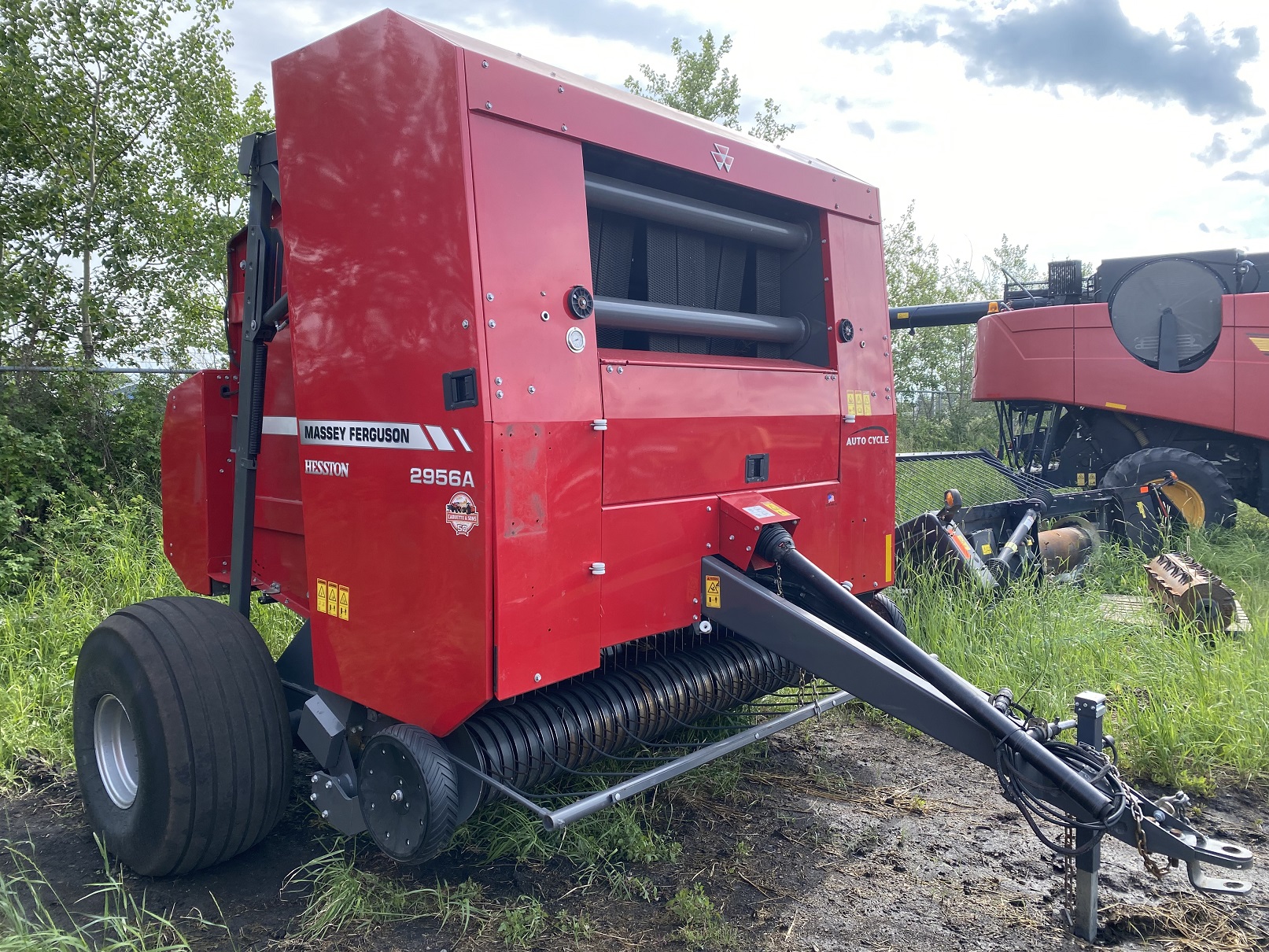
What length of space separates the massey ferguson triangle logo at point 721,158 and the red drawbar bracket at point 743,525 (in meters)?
1.07

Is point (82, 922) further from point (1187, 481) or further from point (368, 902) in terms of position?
point (1187, 481)

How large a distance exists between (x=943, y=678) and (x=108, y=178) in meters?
9.62

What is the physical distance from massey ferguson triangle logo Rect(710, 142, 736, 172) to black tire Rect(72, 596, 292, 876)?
2.18 m

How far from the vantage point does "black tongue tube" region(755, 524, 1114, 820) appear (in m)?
2.18

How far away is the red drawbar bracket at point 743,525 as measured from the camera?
276 centimetres

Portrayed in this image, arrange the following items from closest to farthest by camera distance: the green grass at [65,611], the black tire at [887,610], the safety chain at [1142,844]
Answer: the safety chain at [1142,844] → the black tire at [887,610] → the green grass at [65,611]

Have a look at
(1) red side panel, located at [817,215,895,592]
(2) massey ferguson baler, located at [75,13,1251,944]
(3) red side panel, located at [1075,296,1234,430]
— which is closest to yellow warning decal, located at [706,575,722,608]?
(2) massey ferguson baler, located at [75,13,1251,944]

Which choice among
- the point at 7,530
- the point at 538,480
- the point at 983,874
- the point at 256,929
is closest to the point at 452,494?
the point at 538,480

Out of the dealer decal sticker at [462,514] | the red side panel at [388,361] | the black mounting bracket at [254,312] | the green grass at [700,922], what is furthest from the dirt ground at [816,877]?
the dealer decal sticker at [462,514]

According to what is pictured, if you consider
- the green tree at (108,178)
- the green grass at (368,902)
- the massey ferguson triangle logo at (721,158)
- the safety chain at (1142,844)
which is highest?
the green tree at (108,178)

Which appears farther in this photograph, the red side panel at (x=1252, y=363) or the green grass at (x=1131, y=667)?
the red side panel at (x=1252, y=363)

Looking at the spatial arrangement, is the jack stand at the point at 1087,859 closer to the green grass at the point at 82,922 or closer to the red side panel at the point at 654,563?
the red side panel at the point at 654,563

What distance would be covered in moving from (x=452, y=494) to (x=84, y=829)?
7.22 feet

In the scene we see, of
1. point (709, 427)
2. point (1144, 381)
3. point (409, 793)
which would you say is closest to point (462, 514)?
point (409, 793)
